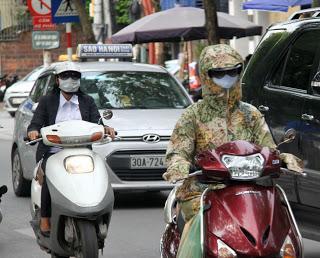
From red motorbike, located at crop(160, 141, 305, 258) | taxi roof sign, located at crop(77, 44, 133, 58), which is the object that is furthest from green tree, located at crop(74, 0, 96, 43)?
red motorbike, located at crop(160, 141, 305, 258)

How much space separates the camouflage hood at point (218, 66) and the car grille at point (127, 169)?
534cm

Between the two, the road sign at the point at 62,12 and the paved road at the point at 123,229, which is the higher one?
the road sign at the point at 62,12

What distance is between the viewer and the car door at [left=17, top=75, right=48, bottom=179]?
12.1 m

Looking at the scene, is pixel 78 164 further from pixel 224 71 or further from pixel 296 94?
pixel 224 71

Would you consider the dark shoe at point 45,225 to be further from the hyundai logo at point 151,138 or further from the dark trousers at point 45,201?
the hyundai logo at point 151,138

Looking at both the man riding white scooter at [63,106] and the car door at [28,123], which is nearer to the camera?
the man riding white scooter at [63,106]

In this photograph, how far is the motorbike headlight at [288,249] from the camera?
4793 millimetres

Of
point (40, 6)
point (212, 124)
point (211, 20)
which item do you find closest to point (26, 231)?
point (212, 124)

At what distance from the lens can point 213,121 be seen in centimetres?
555

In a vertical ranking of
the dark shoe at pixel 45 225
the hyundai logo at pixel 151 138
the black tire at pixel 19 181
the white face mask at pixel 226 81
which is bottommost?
the black tire at pixel 19 181

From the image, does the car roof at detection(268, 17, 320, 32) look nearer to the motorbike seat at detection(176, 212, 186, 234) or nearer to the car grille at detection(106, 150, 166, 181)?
the motorbike seat at detection(176, 212, 186, 234)

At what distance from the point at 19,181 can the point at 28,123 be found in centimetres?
79

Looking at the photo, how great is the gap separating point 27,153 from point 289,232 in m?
7.66

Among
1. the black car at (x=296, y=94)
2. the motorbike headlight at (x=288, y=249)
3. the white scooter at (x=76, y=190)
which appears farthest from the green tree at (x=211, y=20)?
the motorbike headlight at (x=288, y=249)
